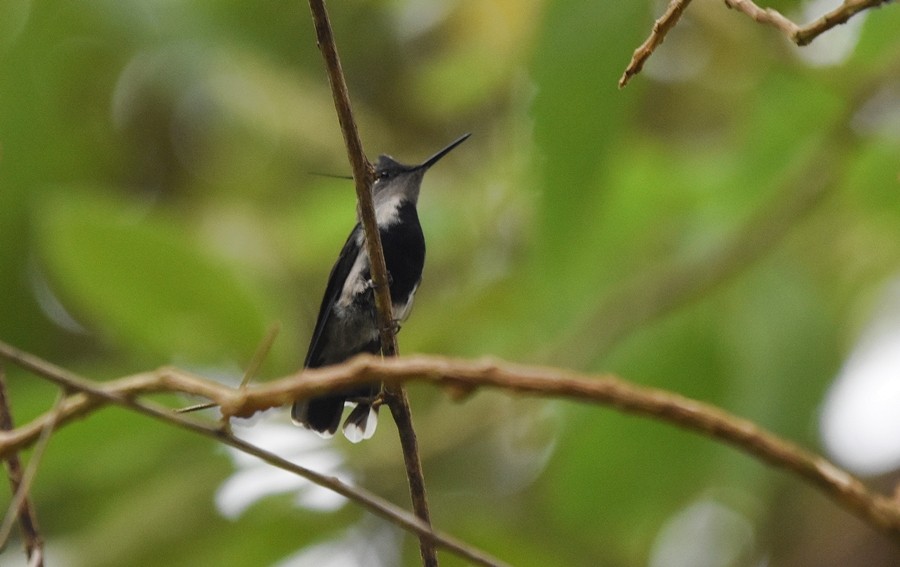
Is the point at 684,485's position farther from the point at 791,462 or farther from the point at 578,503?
the point at 791,462

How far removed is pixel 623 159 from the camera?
260 centimetres

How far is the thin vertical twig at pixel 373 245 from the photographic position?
1.27 metres

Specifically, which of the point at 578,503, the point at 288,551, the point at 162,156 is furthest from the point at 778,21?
the point at 162,156

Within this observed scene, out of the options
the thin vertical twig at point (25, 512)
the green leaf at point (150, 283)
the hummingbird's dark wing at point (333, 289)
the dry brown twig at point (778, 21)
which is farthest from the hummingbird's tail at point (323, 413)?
the dry brown twig at point (778, 21)

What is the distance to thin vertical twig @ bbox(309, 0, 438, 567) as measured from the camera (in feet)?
4.16

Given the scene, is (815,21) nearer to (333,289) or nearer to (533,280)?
(533,280)

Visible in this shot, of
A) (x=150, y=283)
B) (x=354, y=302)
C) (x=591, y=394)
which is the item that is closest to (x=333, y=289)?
(x=354, y=302)

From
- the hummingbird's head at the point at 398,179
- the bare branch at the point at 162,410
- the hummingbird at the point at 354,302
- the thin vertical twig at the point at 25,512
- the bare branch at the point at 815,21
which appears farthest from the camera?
the hummingbird's head at the point at 398,179

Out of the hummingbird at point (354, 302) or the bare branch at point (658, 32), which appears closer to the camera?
the bare branch at point (658, 32)

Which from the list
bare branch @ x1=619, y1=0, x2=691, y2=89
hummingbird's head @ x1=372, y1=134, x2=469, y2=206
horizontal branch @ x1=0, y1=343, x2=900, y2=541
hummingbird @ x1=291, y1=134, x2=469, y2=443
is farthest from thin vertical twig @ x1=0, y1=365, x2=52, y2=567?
hummingbird's head @ x1=372, y1=134, x2=469, y2=206

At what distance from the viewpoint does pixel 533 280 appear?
88.9 inches

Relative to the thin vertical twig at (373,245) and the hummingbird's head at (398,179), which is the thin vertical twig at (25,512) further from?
the hummingbird's head at (398,179)

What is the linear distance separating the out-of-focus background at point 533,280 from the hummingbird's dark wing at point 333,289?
0.05 metres

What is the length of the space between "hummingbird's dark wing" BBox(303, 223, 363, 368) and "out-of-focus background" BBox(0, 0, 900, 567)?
0.05 metres
